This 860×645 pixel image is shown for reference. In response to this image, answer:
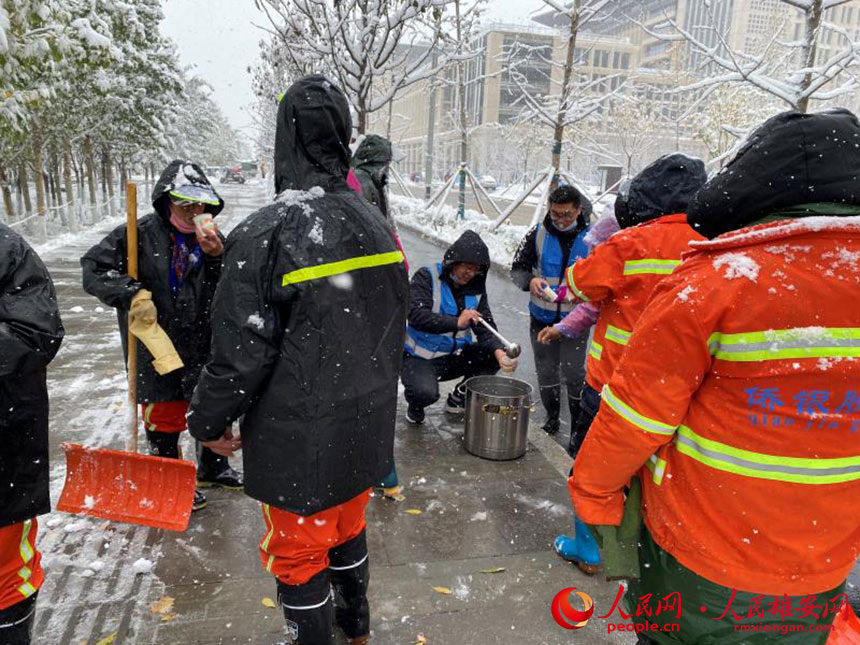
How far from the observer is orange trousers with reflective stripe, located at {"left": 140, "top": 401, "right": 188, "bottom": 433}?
124 inches

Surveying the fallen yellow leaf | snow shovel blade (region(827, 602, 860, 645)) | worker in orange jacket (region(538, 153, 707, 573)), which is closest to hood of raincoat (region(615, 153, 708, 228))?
worker in orange jacket (region(538, 153, 707, 573))

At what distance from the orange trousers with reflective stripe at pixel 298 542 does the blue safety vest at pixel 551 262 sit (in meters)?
2.87

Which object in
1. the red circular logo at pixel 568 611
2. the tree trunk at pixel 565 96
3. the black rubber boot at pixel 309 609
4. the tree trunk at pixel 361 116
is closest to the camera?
the black rubber boot at pixel 309 609

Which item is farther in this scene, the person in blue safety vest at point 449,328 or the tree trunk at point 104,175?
the tree trunk at point 104,175

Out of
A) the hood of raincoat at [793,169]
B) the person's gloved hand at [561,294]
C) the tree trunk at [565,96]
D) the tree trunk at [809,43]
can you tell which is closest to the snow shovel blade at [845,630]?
the hood of raincoat at [793,169]

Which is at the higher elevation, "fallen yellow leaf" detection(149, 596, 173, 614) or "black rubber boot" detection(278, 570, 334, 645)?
"black rubber boot" detection(278, 570, 334, 645)

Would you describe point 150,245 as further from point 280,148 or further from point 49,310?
point 280,148

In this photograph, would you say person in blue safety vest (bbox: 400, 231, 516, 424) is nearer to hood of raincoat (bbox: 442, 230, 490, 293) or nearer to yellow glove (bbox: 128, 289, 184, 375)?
hood of raincoat (bbox: 442, 230, 490, 293)

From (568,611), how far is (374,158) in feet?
9.26

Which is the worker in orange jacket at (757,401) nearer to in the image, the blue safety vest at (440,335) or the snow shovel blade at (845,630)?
the snow shovel blade at (845,630)

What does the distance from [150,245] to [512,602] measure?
2.46 meters

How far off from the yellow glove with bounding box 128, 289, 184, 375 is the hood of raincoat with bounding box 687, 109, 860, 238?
8.15 feet

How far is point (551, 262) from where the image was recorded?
4.53 meters

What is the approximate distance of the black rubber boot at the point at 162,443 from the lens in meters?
3.23
